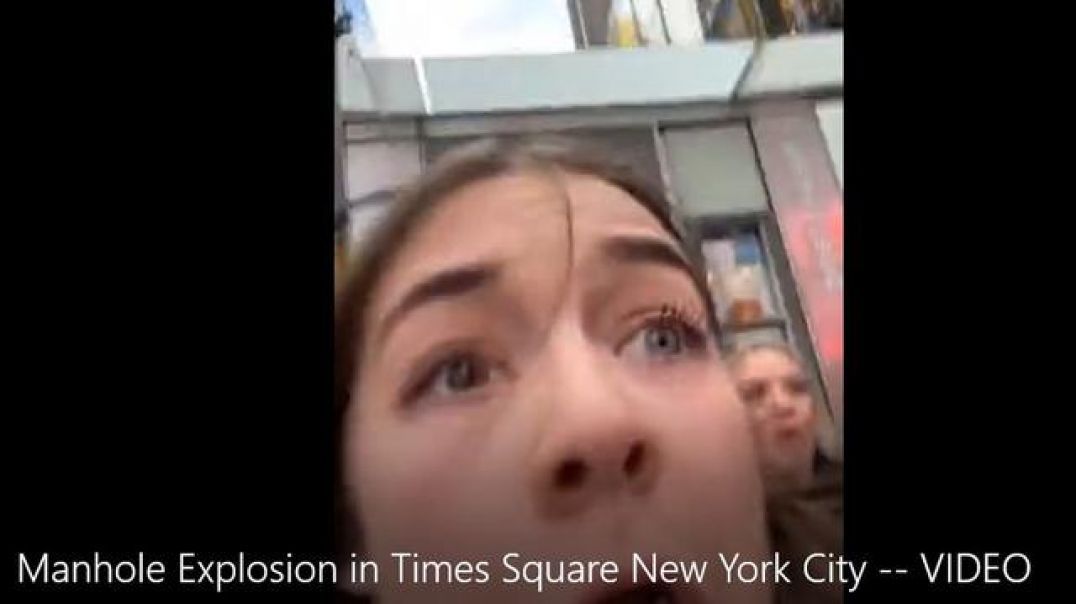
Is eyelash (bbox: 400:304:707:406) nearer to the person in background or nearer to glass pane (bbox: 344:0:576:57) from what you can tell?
the person in background

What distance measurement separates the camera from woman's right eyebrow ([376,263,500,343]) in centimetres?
86

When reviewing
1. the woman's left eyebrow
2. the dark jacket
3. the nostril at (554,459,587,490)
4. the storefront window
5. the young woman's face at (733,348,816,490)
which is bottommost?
the dark jacket

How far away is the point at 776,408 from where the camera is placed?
2.90 ft

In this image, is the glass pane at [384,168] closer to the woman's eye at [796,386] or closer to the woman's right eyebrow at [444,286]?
the woman's right eyebrow at [444,286]

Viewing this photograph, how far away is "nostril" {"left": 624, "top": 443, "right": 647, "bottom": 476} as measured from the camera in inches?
33.2

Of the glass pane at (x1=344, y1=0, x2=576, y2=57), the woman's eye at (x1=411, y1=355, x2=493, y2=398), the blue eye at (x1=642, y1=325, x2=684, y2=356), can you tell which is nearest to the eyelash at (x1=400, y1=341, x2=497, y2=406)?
the woman's eye at (x1=411, y1=355, x2=493, y2=398)

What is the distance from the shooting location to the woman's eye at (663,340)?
0.87 metres

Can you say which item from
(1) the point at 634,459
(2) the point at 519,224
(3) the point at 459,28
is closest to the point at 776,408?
(1) the point at 634,459

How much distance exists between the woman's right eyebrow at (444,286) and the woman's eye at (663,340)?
11 cm

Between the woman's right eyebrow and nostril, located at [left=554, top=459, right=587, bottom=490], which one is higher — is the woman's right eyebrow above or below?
above

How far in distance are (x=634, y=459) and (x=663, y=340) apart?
0.28 feet

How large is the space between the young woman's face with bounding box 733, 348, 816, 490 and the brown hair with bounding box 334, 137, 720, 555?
0.12 feet

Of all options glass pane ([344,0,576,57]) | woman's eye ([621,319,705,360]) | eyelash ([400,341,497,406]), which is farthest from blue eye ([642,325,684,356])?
glass pane ([344,0,576,57])
